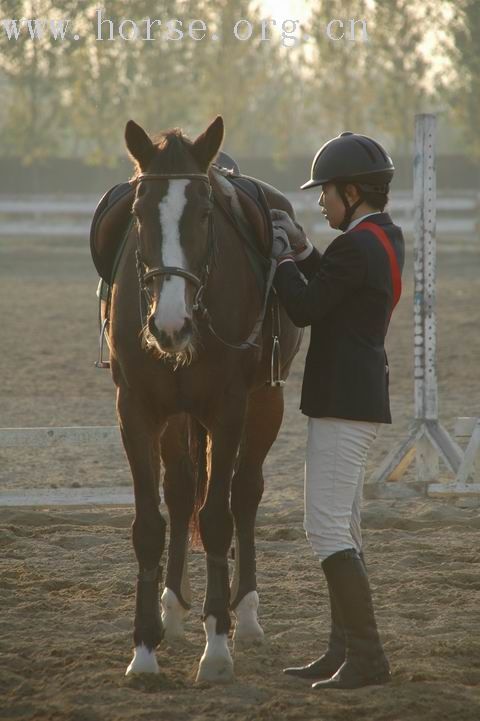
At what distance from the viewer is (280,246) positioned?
4.63 metres

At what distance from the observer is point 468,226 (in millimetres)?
28609

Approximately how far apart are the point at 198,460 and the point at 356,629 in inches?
55.8

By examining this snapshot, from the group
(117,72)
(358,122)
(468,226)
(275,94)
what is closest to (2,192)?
(117,72)

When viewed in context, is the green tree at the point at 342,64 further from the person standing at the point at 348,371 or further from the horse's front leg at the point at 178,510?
the person standing at the point at 348,371

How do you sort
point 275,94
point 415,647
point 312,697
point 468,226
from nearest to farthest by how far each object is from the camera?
point 312,697 → point 415,647 → point 468,226 → point 275,94

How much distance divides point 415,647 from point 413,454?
2.99 metres

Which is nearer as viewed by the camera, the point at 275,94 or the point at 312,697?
the point at 312,697

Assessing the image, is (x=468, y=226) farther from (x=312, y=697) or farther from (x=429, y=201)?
(x=312, y=697)

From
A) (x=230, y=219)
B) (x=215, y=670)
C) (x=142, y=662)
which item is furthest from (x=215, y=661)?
(x=230, y=219)

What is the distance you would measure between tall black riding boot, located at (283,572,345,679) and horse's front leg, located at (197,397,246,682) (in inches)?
11.2

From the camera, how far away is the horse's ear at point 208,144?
174 inches

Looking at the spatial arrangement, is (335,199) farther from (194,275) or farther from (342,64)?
(342,64)

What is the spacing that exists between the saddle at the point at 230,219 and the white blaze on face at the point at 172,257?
651mm

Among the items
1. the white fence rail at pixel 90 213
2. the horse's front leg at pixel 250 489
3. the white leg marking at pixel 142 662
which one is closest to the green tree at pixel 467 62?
the white fence rail at pixel 90 213
